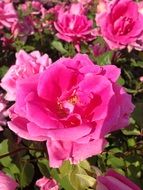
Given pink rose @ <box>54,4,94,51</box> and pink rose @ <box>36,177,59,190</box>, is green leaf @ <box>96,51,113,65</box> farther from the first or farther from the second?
pink rose @ <box>36,177,59,190</box>

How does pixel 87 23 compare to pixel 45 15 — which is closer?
pixel 87 23

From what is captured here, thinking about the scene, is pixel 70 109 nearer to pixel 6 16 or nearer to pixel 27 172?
pixel 27 172

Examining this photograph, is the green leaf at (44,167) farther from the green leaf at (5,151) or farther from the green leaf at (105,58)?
the green leaf at (105,58)

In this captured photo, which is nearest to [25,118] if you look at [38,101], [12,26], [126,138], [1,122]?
[38,101]

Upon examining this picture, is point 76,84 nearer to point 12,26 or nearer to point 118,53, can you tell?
point 118,53

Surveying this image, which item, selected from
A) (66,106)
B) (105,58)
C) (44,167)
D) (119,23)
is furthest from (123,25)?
(66,106)

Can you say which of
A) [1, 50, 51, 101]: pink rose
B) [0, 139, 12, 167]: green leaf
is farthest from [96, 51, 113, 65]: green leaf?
[0, 139, 12, 167]: green leaf
